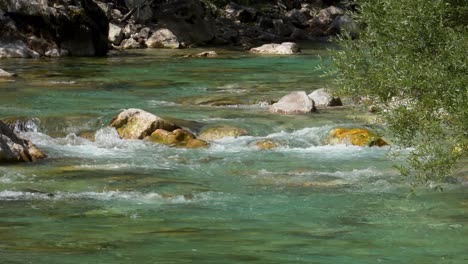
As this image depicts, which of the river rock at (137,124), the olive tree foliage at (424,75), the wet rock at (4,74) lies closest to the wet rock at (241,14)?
the wet rock at (4,74)

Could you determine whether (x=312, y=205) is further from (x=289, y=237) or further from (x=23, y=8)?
(x=23, y=8)

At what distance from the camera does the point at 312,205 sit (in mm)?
16031

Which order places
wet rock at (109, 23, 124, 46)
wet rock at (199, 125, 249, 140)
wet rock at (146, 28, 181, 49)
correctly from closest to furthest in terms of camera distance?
1. wet rock at (199, 125, 249, 140)
2. wet rock at (109, 23, 124, 46)
3. wet rock at (146, 28, 181, 49)

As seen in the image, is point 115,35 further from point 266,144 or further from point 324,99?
point 266,144

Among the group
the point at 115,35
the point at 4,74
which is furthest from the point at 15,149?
the point at 115,35

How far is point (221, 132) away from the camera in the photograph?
78.6ft

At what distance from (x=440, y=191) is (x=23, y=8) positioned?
30735 millimetres

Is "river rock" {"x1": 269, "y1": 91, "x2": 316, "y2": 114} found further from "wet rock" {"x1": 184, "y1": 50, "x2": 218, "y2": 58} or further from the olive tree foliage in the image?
"wet rock" {"x1": 184, "y1": 50, "x2": 218, "y2": 58}

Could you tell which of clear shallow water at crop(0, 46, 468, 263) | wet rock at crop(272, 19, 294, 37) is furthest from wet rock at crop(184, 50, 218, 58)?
clear shallow water at crop(0, 46, 468, 263)

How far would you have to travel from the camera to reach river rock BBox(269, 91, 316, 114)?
27.1 meters

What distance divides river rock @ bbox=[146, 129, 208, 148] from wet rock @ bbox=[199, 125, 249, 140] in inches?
22.3

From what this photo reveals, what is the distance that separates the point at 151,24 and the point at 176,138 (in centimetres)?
3105

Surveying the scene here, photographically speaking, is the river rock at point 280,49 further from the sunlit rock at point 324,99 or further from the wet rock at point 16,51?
the sunlit rock at point 324,99

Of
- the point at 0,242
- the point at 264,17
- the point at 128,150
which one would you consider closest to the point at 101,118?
the point at 128,150
